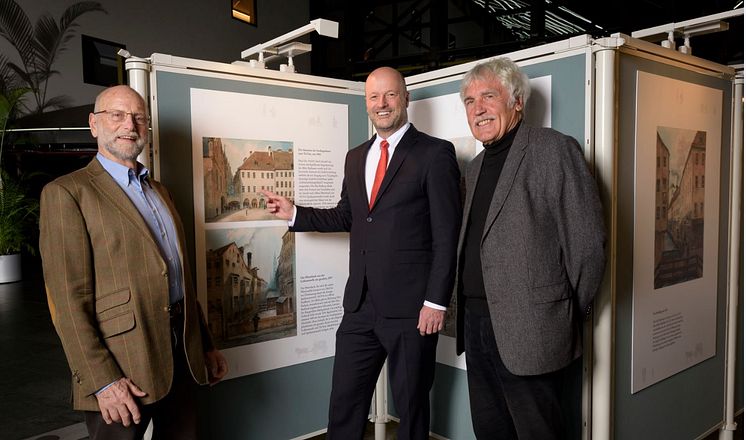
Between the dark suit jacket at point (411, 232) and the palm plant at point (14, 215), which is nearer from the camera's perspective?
the dark suit jacket at point (411, 232)

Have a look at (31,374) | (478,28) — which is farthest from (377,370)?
(478,28)

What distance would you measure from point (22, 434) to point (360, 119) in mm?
2707

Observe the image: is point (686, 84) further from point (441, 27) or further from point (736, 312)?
point (441, 27)

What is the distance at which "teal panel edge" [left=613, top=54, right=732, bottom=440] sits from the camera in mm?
2301

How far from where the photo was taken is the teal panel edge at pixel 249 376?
237 centimetres

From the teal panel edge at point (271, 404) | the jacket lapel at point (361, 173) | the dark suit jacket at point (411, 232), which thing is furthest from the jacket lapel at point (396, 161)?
the teal panel edge at point (271, 404)

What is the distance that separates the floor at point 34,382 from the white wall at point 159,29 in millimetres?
3459

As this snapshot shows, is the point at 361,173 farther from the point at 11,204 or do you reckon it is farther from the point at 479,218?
the point at 11,204

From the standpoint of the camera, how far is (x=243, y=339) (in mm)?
2658

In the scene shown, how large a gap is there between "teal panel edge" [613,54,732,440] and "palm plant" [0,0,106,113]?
8036 millimetres

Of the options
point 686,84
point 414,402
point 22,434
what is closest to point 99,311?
point 414,402

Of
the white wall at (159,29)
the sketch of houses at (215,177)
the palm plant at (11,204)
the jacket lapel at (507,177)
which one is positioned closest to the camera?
the jacket lapel at (507,177)

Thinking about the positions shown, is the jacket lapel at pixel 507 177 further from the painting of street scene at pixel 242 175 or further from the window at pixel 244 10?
the window at pixel 244 10

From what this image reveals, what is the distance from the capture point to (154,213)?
1.93m
